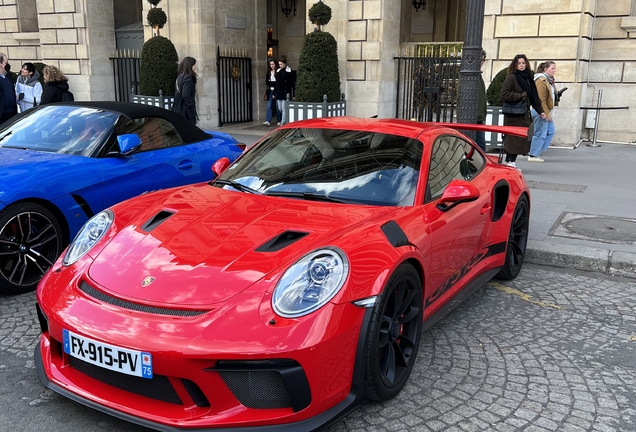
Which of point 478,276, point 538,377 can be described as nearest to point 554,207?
point 478,276

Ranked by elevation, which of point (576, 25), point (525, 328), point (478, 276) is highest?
point (576, 25)

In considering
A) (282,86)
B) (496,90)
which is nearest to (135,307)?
(496,90)

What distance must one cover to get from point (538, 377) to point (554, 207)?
459 cm

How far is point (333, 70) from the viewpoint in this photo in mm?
13562

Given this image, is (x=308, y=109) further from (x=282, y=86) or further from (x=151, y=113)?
(x=151, y=113)

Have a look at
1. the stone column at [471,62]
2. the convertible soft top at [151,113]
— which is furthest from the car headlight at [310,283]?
the stone column at [471,62]

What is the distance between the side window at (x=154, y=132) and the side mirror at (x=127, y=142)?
0.32 meters

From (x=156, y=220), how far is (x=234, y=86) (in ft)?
47.0

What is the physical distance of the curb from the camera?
5707 mm

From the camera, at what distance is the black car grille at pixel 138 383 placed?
2.70 m

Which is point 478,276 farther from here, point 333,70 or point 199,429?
point 333,70

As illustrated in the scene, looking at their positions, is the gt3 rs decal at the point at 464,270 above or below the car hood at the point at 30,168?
below

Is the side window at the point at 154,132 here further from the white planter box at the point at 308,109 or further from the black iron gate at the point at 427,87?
the black iron gate at the point at 427,87

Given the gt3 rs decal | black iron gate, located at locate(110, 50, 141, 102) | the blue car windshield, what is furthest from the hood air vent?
black iron gate, located at locate(110, 50, 141, 102)
